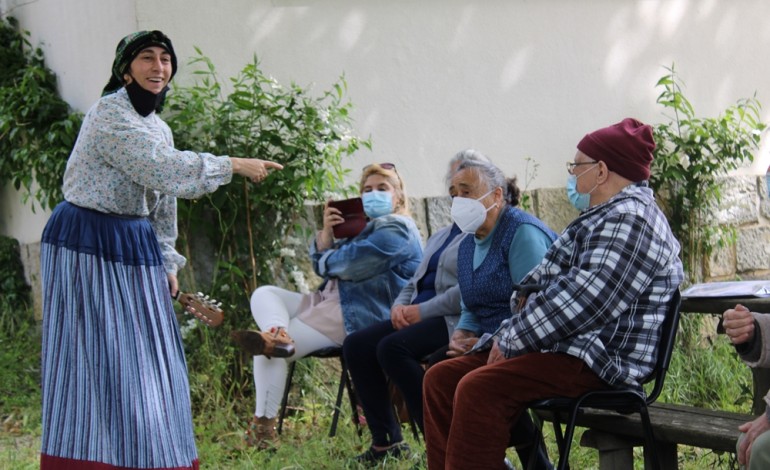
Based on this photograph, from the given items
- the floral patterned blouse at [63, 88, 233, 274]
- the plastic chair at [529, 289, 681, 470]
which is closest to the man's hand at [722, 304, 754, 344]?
the plastic chair at [529, 289, 681, 470]

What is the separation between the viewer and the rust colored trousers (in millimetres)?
3271

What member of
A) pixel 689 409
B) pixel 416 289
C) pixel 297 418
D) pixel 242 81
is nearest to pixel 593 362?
pixel 689 409

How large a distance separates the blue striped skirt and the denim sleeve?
121 cm

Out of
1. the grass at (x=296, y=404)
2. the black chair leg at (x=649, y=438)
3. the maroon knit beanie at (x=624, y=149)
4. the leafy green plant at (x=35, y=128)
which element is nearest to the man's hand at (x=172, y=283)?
the grass at (x=296, y=404)

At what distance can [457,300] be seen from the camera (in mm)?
4430

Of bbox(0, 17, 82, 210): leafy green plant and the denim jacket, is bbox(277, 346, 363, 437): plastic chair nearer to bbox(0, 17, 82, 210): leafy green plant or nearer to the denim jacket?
Answer: the denim jacket

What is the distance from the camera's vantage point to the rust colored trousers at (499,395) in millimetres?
3271

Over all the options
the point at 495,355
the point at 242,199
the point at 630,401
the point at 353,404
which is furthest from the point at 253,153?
the point at 630,401

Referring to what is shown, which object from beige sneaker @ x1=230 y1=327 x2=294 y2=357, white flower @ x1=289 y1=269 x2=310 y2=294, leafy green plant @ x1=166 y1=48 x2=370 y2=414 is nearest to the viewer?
beige sneaker @ x1=230 y1=327 x2=294 y2=357

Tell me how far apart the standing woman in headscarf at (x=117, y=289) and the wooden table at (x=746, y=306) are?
1.62 m

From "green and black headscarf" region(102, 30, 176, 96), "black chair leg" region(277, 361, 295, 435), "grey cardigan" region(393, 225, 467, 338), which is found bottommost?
"black chair leg" region(277, 361, 295, 435)

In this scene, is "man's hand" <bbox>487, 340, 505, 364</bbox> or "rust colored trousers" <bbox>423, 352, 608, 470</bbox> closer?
"rust colored trousers" <bbox>423, 352, 608, 470</bbox>

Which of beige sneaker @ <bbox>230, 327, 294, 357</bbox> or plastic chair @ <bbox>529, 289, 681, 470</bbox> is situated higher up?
beige sneaker @ <bbox>230, 327, 294, 357</bbox>

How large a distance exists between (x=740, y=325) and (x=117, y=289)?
2156 mm
